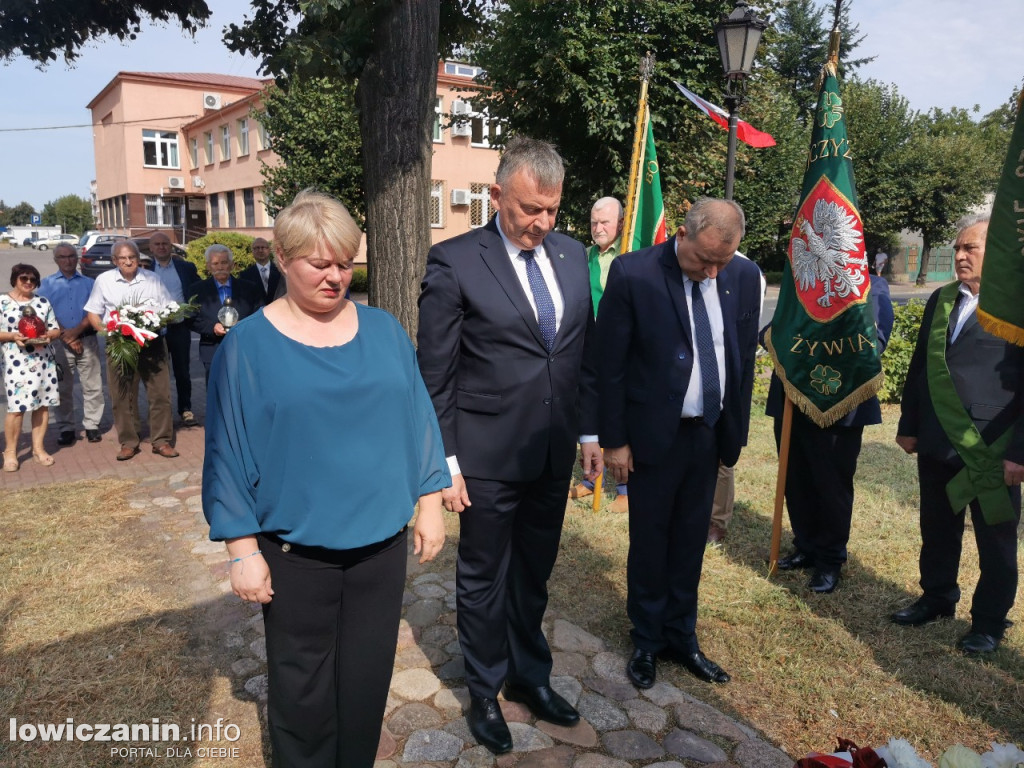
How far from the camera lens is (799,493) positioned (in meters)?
4.75

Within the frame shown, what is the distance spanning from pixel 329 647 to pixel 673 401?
5.78 ft

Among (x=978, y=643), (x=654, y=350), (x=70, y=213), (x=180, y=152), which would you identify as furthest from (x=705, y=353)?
(x=70, y=213)

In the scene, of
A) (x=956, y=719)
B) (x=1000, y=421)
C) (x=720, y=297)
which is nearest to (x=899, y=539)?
(x=1000, y=421)

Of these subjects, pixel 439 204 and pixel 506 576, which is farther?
pixel 439 204

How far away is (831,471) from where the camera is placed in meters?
4.47

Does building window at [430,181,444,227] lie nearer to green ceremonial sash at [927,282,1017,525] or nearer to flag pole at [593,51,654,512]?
flag pole at [593,51,654,512]

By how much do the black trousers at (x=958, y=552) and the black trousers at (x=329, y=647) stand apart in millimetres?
2944

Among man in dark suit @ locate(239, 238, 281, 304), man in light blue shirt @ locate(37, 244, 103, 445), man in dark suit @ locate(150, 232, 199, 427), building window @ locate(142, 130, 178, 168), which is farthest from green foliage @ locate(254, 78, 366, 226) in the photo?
building window @ locate(142, 130, 178, 168)

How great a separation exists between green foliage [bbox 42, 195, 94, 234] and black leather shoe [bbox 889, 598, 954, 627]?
95.1 m

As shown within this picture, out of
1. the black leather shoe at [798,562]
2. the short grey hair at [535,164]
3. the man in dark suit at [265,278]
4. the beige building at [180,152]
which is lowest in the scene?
the black leather shoe at [798,562]

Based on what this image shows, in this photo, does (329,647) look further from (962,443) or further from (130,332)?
(130,332)

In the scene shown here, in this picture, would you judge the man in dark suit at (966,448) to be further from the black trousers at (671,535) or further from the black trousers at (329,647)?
the black trousers at (329,647)

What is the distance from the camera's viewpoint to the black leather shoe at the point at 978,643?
3.75 m

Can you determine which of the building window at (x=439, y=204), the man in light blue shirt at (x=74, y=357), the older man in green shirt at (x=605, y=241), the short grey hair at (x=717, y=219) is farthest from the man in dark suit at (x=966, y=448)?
the building window at (x=439, y=204)
